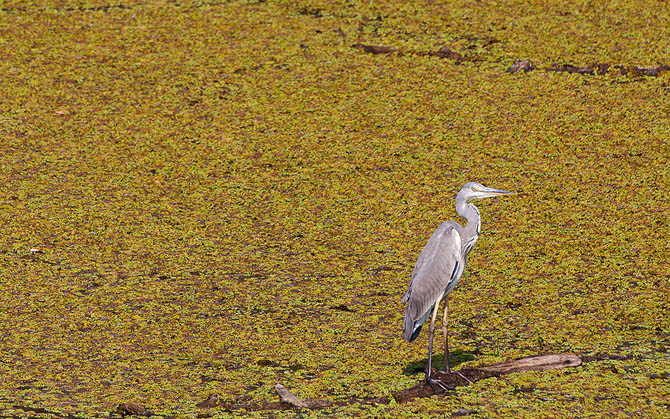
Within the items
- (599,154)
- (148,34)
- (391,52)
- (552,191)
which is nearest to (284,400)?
(552,191)

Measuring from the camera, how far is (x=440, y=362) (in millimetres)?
4277

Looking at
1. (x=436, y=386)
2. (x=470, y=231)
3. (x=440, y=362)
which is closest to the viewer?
(x=436, y=386)

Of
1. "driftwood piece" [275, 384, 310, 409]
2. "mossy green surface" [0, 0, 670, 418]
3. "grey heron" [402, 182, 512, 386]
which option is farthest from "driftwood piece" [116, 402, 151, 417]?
"grey heron" [402, 182, 512, 386]

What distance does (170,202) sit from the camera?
604 centimetres

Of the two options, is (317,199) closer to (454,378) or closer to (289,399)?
(454,378)

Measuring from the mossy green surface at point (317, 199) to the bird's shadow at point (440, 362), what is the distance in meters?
0.05

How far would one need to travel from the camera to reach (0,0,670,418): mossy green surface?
13.8 feet

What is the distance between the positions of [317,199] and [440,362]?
2.05 metres

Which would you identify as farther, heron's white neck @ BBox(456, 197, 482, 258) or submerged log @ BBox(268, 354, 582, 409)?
heron's white neck @ BBox(456, 197, 482, 258)

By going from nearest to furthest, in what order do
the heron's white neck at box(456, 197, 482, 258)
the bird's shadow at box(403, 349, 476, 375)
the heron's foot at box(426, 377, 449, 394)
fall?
the heron's foot at box(426, 377, 449, 394)
the heron's white neck at box(456, 197, 482, 258)
the bird's shadow at box(403, 349, 476, 375)

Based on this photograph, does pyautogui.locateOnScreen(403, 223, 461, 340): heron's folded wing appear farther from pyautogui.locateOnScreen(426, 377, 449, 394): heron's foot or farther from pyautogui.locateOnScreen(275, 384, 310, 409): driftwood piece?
pyautogui.locateOnScreen(275, 384, 310, 409): driftwood piece

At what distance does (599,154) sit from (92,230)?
3.54 metres

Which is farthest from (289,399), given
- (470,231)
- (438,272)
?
(470,231)

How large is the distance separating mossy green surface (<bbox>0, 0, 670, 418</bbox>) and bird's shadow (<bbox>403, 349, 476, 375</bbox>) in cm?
5
